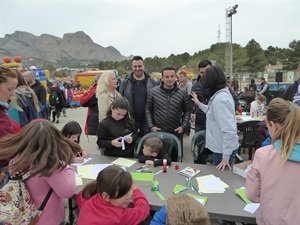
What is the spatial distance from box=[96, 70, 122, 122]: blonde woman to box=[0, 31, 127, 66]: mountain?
135m

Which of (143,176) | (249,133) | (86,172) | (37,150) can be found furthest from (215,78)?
(249,133)

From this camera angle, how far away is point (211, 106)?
2.38 metres

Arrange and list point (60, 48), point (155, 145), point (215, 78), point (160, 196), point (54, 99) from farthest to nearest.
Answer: point (60, 48) → point (54, 99) → point (155, 145) → point (215, 78) → point (160, 196)

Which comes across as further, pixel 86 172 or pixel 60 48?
pixel 60 48

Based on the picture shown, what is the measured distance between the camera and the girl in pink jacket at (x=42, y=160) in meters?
1.42

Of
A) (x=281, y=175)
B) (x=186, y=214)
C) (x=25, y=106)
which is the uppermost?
(x=25, y=106)

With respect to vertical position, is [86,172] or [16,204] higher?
[16,204]

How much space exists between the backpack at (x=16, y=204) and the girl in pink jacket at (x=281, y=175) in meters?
1.32

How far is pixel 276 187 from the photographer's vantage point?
4.42 feet

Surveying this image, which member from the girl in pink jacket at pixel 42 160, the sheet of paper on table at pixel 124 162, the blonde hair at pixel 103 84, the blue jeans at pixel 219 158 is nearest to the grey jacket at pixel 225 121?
the blue jeans at pixel 219 158

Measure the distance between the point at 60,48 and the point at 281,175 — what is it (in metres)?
172

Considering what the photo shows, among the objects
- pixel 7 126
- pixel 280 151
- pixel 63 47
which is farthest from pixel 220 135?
pixel 63 47

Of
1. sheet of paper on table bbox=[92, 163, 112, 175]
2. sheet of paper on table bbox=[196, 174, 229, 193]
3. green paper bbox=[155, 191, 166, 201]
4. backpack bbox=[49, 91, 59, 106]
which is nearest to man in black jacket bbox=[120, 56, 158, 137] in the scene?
sheet of paper on table bbox=[92, 163, 112, 175]

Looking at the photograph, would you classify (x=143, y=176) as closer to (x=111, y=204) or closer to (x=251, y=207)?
(x=111, y=204)
